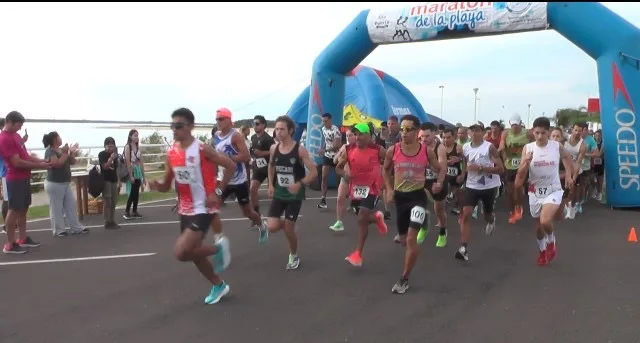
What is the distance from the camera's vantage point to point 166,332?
4715 millimetres

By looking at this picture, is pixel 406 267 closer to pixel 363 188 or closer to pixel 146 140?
pixel 363 188

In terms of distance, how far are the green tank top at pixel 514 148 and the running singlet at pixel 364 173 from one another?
4322 millimetres

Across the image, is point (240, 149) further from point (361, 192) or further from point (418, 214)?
point (418, 214)

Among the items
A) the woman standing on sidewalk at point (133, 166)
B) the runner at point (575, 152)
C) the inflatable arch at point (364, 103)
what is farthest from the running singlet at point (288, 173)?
the inflatable arch at point (364, 103)

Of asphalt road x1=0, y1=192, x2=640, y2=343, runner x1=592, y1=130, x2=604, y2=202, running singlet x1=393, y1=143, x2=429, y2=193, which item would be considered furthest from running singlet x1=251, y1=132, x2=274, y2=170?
runner x1=592, y1=130, x2=604, y2=202

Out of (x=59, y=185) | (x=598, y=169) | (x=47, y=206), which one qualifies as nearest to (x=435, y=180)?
(x=59, y=185)

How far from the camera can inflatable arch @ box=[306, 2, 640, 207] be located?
11.4 meters

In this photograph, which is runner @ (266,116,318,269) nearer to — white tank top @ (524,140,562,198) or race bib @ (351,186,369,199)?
race bib @ (351,186,369,199)

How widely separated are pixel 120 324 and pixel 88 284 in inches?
61.9

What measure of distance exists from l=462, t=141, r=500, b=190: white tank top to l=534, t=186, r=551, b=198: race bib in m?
0.85

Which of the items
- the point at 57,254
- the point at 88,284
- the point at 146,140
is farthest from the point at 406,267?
the point at 146,140

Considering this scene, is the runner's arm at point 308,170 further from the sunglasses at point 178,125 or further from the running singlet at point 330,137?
the running singlet at point 330,137

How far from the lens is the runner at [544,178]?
6.83m

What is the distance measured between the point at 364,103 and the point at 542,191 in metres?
15.5
